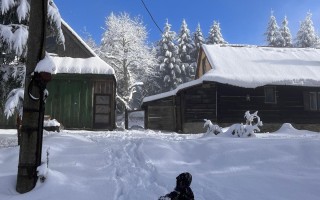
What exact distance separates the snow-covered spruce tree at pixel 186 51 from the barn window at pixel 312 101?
23654mm

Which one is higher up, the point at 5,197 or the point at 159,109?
the point at 159,109

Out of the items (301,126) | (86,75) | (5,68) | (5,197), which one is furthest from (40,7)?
(301,126)

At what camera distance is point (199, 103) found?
845 inches

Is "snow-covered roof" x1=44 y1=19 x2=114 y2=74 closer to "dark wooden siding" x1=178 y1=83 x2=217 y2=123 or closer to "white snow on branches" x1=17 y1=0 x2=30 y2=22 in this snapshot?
"dark wooden siding" x1=178 y1=83 x2=217 y2=123

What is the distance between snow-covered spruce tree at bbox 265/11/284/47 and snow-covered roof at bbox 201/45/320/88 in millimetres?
25413

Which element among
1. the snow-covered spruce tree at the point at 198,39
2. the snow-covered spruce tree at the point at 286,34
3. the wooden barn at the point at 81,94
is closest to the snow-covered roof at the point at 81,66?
the wooden barn at the point at 81,94

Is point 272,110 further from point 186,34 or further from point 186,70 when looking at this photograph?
point 186,34

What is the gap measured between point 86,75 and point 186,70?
1077 inches

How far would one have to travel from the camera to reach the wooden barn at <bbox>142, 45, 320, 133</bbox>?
2133cm

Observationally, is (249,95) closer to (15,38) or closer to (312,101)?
(312,101)

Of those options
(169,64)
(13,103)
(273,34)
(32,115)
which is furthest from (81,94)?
(273,34)

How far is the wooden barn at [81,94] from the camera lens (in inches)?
795

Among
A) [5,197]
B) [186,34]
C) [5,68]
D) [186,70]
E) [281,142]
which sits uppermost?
[186,34]

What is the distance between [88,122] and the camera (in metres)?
20.4
